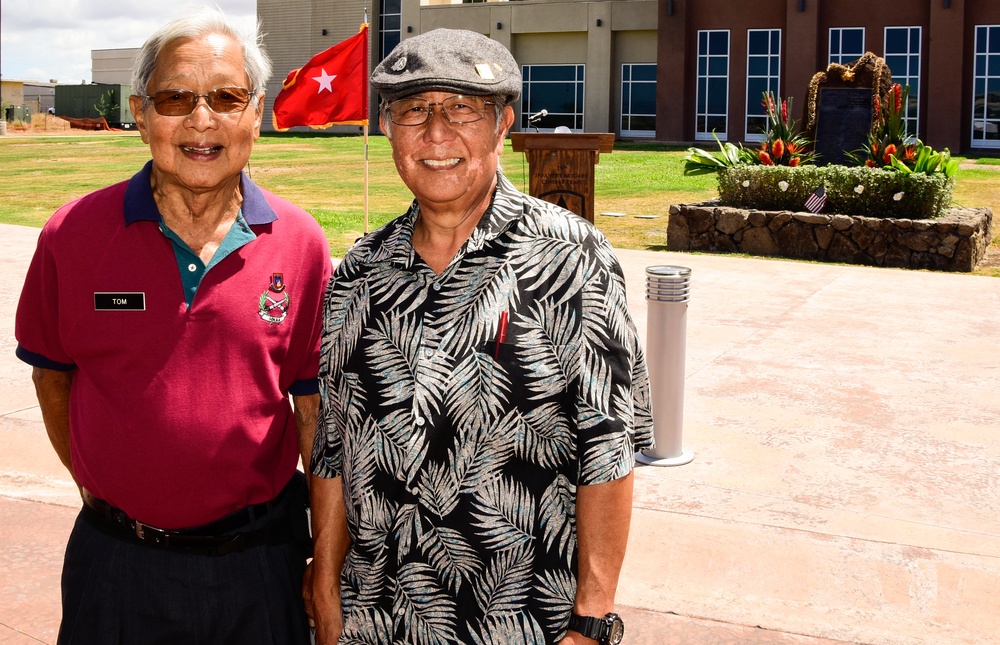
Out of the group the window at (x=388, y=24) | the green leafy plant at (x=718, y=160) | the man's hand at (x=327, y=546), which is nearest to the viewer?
the man's hand at (x=327, y=546)

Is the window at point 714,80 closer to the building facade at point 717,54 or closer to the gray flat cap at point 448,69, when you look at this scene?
the building facade at point 717,54

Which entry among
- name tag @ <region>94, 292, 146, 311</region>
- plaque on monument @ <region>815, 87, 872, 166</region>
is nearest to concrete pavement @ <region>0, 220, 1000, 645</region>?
name tag @ <region>94, 292, 146, 311</region>

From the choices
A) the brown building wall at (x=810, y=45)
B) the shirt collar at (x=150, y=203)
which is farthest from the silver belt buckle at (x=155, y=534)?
the brown building wall at (x=810, y=45)

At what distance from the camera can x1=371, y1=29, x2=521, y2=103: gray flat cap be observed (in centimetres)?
210

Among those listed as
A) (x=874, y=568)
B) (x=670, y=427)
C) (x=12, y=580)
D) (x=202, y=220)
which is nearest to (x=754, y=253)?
(x=670, y=427)

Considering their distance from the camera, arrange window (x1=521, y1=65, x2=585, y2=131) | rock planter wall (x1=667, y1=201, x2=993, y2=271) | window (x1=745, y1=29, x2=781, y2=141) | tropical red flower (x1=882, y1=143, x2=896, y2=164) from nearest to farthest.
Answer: rock planter wall (x1=667, y1=201, x2=993, y2=271) → tropical red flower (x1=882, y1=143, x2=896, y2=164) → window (x1=745, y1=29, x2=781, y2=141) → window (x1=521, y1=65, x2=585, y2=131)

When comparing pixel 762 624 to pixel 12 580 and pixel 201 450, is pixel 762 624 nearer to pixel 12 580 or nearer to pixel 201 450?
pixel 201 450

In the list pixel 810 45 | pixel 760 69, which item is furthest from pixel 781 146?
pixel 760 69

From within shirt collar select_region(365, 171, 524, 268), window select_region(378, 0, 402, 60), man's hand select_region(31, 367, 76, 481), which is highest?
window select_region(378, 0, 402, 60)

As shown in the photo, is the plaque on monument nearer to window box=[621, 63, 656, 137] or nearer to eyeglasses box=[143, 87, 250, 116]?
eyeglasses box=[143, 87, 250, 116]

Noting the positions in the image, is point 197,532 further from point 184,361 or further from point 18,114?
point 18,114

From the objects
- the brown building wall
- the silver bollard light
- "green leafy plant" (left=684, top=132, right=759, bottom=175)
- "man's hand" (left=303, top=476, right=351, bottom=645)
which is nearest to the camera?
Answer: "man's hand" (left=303, top=476, right=351, bottom=645)

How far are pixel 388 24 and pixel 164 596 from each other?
49.2 metres

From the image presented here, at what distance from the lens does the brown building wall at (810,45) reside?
107 feet
